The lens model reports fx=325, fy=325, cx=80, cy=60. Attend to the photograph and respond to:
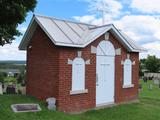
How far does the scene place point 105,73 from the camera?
17500 millimetres

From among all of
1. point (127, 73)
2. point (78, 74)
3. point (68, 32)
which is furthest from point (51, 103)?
point (127, 73)

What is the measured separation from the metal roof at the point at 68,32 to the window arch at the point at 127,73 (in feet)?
2.72

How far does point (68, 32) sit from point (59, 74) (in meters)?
2.68

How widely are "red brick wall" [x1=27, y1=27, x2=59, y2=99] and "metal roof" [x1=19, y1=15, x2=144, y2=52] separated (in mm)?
473

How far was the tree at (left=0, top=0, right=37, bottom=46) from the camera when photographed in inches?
512

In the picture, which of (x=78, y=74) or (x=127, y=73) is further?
(x=127, y=73)

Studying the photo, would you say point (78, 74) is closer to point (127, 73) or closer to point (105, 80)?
point (105, 80)

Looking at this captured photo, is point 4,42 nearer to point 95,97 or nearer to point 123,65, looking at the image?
point 95,97

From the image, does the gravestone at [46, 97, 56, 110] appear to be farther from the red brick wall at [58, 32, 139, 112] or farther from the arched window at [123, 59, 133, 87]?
the arched window at [123, 59, 133, 87]

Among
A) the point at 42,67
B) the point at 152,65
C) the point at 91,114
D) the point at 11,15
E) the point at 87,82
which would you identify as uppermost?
the point at 11,15

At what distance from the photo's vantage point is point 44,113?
13375mm

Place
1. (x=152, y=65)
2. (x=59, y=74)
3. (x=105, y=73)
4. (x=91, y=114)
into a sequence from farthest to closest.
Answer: (x=152, y=65) < (x=105, y=73) < (x=91, y=114) < (x=59, y=74)

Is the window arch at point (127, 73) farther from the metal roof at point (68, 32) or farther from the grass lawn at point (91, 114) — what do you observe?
the grass lawn at point (91, 114)

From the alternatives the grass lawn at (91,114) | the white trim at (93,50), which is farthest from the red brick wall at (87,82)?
the grass lawn at (91,114)
